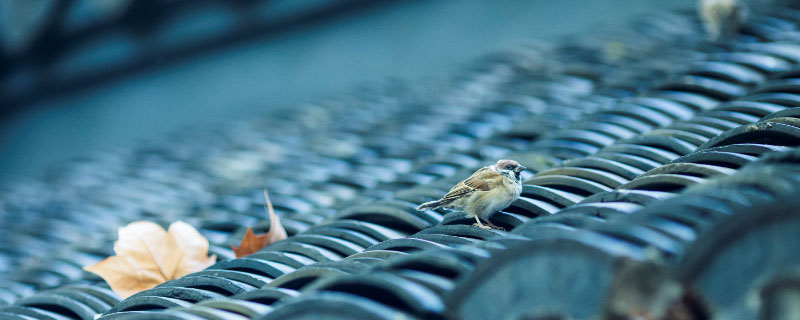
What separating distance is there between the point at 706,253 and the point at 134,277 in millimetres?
2325

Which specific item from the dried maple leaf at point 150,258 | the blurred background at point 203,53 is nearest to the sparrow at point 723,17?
the blurred background at point 203,53

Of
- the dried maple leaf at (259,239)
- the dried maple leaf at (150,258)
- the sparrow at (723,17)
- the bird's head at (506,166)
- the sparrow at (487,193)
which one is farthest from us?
the sparrow at (723,17)

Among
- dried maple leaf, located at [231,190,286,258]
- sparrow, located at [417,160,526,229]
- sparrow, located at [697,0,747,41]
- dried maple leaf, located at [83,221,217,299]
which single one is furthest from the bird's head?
sparrow, located at [697,0,747,41]

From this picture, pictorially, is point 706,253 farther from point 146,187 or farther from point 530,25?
point 530,25

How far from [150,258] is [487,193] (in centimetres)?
142

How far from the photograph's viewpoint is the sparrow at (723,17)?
16.2 ft

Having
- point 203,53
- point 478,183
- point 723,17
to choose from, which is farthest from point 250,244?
point 203,53

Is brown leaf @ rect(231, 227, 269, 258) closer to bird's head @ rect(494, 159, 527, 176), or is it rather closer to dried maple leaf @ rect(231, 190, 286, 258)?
dried maple leaf @ rect(231, 190, 286, 258)

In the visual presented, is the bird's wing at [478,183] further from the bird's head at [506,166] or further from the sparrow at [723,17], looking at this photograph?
the sparrow at [723,17]

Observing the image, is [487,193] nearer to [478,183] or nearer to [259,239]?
[478,183]

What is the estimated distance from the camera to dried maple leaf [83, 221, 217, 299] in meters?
2.99

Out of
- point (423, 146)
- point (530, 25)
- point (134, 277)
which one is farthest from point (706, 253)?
point (530, 25)

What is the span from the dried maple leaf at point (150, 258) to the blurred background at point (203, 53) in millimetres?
5472

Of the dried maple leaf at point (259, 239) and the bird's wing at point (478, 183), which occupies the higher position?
the dried maple leaf at point (259, 239)
